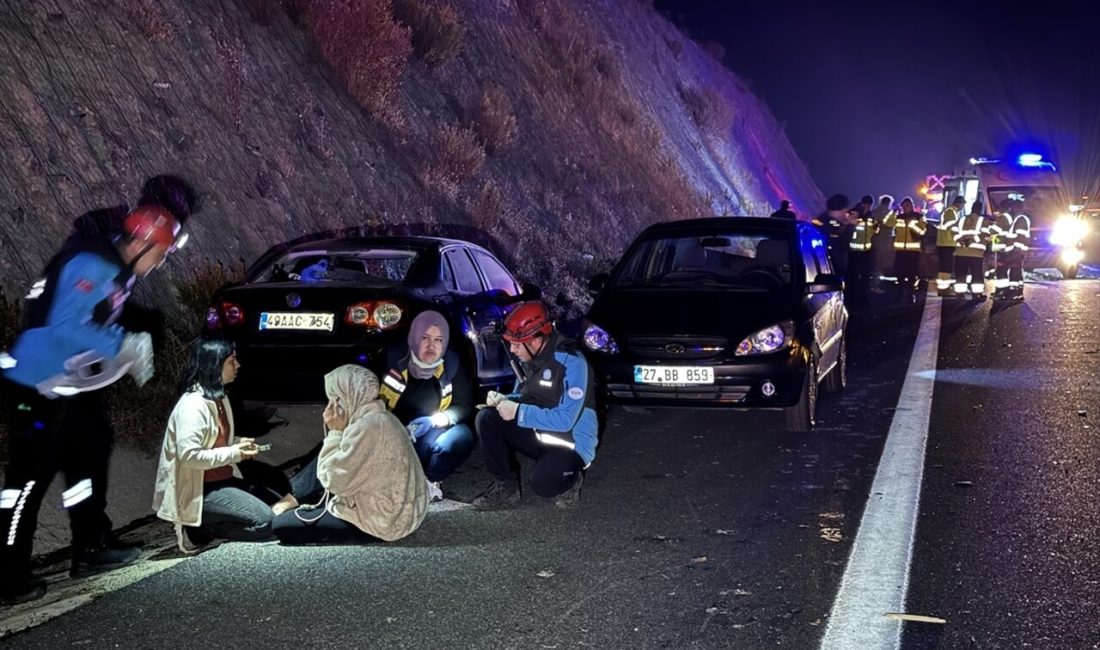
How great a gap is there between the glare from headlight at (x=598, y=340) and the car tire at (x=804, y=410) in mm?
1398

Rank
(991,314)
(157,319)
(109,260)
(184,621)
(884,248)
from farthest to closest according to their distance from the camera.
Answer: (884,248), (991,314), (157,319), (109,260), (184,621)

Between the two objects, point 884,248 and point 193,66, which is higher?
point 193,66

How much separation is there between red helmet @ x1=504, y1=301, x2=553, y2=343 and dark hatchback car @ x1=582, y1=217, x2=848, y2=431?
2.12m

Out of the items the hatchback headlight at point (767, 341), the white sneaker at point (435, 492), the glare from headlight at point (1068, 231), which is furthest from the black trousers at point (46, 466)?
the glare from headlight at point (1068, 231)

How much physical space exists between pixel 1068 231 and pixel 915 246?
8.08m

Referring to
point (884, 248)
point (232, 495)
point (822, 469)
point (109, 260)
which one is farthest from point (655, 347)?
point (884, 248)

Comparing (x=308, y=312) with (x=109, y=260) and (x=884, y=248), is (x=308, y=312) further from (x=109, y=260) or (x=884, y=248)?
(x=884, y=248)

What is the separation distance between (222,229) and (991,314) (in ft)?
38.3

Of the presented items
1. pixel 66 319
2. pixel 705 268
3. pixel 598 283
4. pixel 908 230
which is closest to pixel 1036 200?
pixel 908 230

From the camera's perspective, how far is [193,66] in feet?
48.9

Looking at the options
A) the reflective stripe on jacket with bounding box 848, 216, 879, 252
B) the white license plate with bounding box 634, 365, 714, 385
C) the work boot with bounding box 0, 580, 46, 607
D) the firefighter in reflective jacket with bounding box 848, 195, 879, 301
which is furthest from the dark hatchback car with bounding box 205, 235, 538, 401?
the firefighter in reflective jacket with bounding box 848, 195, 879, 301

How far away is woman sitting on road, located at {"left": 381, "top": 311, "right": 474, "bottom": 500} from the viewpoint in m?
6.90

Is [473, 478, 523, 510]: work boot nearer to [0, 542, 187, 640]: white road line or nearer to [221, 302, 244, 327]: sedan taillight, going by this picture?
[0, 542, 187, 640]: white road line

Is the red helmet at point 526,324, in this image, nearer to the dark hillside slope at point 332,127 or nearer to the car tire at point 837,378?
the car tire at point 837,378
